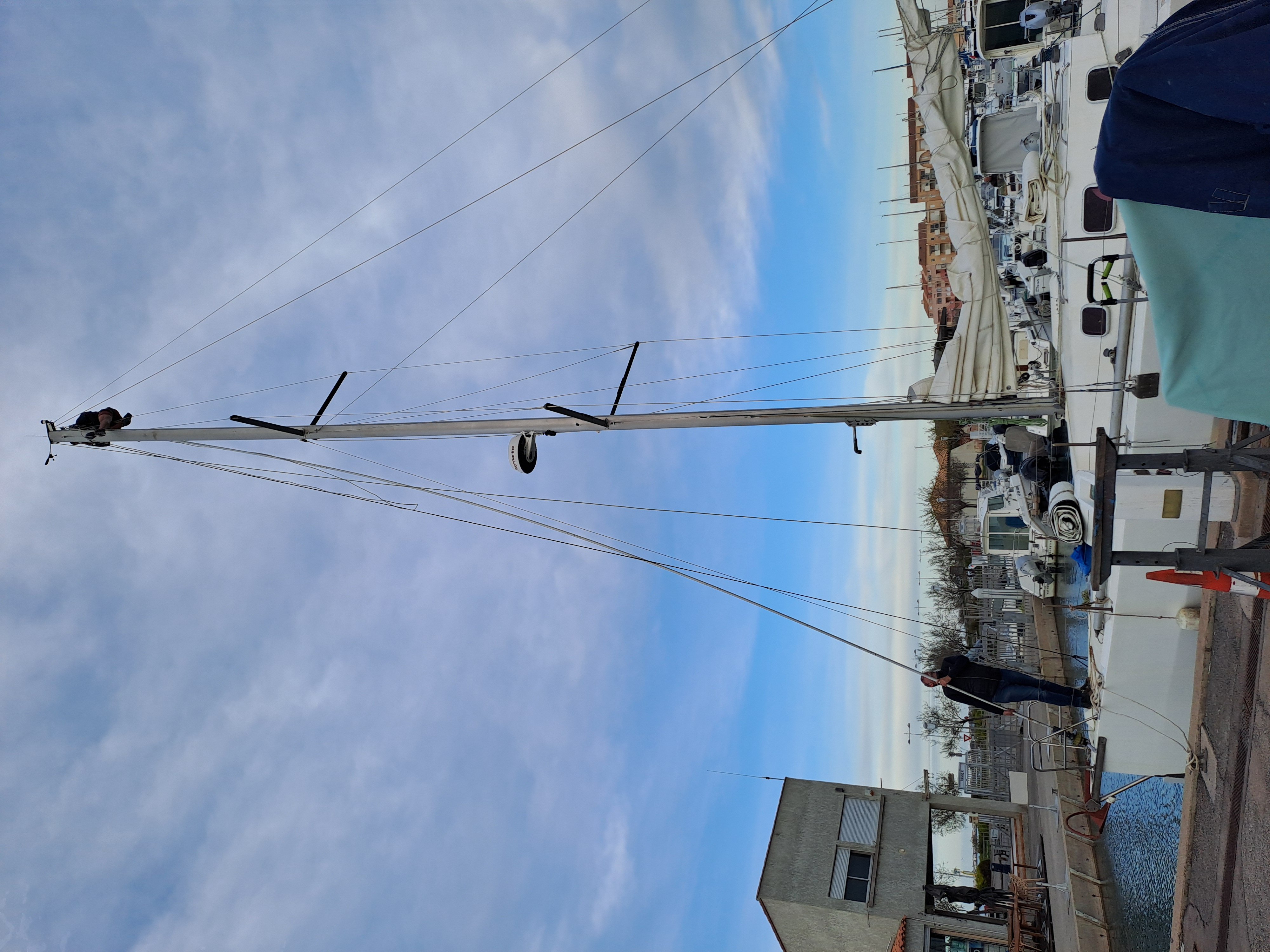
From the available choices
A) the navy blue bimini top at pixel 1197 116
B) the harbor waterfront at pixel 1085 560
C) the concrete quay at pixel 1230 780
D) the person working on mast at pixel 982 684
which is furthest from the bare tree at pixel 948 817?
the navy blue bimini top at pixel 1197 116

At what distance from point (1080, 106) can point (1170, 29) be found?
10.4 meters

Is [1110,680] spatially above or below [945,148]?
below

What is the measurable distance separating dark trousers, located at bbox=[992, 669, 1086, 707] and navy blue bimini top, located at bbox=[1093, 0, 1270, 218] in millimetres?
9164

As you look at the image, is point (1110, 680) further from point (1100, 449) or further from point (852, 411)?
point (852, 411)

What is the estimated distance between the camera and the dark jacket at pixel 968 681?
37.4 feet

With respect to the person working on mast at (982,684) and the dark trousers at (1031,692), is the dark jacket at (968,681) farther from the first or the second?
the dark trousers at (1031,692)

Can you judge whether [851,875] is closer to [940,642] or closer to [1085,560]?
[1085,560]

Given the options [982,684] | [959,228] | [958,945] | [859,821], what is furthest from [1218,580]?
[859,821]

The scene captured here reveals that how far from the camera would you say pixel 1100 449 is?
23.3 feet

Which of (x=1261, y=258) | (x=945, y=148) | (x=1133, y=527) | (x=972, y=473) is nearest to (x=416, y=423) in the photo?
(x=1261, y=258)

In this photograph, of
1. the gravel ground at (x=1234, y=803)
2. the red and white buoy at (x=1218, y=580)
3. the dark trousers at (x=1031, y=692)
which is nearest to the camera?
the red and white buoy at (x=1218, y=580)

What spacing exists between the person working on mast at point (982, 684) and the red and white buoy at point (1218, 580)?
3.59 m

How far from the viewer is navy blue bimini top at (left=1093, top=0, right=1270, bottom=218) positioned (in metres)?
4.00

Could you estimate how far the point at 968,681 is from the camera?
11719mm
